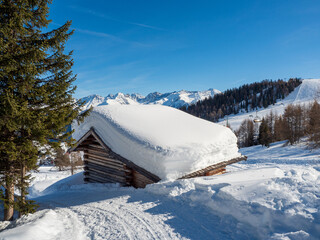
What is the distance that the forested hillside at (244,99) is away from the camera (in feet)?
452

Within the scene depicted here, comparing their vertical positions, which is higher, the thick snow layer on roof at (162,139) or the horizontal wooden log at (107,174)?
the thick snow layer on roof at (162,139)

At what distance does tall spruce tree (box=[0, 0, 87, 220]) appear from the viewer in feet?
20.7

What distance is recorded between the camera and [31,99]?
7.22 metres

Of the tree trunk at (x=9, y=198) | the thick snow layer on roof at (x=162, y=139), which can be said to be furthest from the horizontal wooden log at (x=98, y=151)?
the tree trunk at (x=9, y=198)

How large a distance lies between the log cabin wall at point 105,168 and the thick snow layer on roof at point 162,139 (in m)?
0.74

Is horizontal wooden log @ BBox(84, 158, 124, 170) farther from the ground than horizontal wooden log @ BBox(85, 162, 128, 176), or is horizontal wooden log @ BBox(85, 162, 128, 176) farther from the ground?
horizontal wooden log @ BBox(84, 158, 124, 170)

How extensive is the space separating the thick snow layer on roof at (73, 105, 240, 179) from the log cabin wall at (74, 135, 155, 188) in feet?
Result: 2.41

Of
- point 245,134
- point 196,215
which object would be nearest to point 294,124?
point 245,134

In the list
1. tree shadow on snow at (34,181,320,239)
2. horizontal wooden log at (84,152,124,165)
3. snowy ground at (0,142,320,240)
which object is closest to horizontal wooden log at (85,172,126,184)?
horizontal wooden log at (84,152,124,165)

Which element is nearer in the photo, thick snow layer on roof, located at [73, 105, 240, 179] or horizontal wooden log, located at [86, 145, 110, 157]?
thick snow layer on roof, located at [73, 105, 240, 179]

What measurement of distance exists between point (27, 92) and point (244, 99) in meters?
163

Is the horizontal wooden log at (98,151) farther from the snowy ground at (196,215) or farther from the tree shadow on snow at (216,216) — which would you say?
the snowy ground at (196,215)

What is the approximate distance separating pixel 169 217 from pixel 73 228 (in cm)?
326

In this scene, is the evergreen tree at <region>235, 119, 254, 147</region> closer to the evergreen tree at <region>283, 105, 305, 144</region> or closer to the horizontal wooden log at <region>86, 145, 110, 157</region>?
the evergreen tree at <region>283, 105, 305, 144</region>
